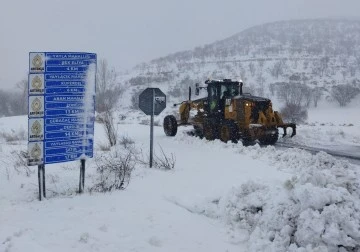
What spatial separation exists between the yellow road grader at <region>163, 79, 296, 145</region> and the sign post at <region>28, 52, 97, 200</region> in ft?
36.3

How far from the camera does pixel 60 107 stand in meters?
8.12

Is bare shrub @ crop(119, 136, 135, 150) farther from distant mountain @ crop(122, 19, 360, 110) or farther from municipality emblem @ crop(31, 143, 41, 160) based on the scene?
distant mountain @ crop(122, 19, 360, 110)

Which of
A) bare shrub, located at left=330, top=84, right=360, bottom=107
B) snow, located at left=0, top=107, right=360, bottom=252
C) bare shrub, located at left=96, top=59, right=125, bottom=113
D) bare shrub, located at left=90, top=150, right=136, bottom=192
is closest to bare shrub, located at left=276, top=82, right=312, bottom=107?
bare shrub, located at left=330, top=84, right=360, bottom=107

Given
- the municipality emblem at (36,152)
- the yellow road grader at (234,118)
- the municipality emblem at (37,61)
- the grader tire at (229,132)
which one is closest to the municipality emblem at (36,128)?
the municipality emblem at (36,152)

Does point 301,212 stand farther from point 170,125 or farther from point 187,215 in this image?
point 170,125

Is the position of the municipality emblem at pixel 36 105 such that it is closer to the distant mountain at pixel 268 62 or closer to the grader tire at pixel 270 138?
the grader tire at pixel 270 138

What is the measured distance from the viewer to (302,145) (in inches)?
733

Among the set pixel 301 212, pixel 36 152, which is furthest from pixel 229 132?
pixel 301 212

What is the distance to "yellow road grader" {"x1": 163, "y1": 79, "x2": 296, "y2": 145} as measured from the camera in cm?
1879

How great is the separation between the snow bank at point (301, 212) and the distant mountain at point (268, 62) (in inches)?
3065

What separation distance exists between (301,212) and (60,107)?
15.0 feet

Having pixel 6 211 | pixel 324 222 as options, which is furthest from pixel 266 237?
pixel 6 211

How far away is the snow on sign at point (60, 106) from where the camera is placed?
7.88 m

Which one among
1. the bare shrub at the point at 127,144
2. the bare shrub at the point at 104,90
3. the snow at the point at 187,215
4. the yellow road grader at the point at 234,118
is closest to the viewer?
the snow at the point at 187,215
